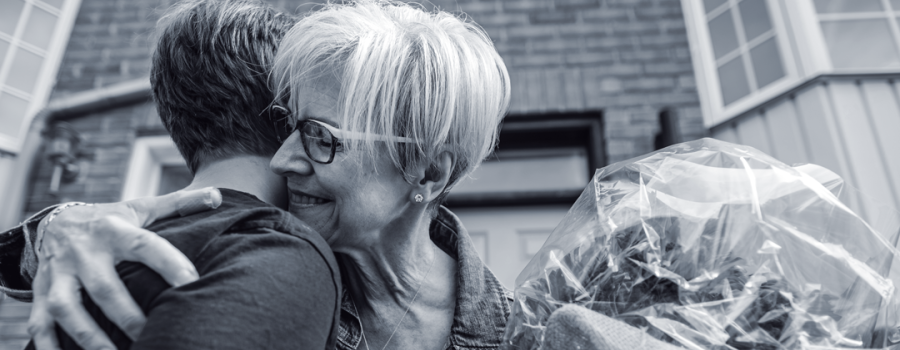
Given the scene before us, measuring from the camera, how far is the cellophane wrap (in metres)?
0.75

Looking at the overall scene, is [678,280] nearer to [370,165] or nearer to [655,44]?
[370,165]

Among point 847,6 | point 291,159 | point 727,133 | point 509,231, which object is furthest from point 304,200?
point 847,6

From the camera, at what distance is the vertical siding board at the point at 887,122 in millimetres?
2895

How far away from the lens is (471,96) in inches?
47.3

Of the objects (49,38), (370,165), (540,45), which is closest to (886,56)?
(540,45)

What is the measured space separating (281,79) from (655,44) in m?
3.20

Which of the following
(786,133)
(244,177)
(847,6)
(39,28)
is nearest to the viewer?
(244,177)

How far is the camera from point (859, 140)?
116 inches

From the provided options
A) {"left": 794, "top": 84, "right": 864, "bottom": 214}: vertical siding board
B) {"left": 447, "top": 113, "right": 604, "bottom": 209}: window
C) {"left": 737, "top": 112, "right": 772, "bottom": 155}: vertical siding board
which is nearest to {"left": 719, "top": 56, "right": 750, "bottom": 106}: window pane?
{"left": 737, "top": 112, "right": 772, "bottom": 155}: vertical siding board

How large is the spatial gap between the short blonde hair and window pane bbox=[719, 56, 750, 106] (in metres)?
2.86

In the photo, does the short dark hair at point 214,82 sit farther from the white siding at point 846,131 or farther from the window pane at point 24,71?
the window pane at point 24,71

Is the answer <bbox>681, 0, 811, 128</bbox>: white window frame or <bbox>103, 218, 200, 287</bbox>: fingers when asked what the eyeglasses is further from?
<bbox>681, 0, 811, 128</bbox>: white window frame

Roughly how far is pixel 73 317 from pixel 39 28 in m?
4.31

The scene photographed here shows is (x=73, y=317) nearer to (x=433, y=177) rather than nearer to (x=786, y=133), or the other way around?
(x=433, y=177)
